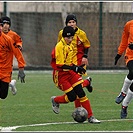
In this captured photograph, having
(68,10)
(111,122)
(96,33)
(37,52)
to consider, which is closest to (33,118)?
(111,122)

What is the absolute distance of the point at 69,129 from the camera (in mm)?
9281

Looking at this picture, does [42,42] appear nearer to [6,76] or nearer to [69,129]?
[6,76]

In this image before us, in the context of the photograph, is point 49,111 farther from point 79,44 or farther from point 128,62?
point 128,62

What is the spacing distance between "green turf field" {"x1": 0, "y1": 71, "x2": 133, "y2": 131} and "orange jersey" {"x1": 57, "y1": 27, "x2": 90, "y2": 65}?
105 centimetres

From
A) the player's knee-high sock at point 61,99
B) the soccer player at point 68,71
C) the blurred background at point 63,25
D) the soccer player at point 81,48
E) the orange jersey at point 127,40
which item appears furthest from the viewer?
the blurred background at point 63,25

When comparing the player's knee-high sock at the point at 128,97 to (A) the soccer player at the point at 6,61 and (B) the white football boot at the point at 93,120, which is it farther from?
(A) the soccer player at the point at 6,61

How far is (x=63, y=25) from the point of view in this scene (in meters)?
25.6

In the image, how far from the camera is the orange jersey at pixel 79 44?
1178 cm

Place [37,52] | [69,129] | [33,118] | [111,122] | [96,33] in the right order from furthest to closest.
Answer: [37,52] → [96,33] → [33,118] → [111,122] → [69,129]

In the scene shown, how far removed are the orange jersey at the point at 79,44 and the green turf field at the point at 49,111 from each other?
3.44 feet

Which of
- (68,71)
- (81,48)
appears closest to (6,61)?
(68,71)

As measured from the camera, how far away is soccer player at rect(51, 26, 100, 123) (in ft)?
33.9

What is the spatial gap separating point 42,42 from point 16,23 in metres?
1.42

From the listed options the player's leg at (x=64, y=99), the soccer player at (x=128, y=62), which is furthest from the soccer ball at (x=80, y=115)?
the soccer player at (x=128, y=62)
